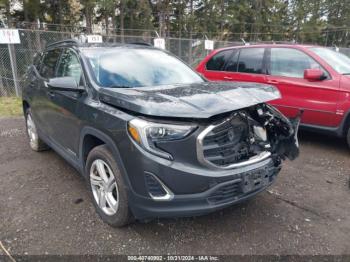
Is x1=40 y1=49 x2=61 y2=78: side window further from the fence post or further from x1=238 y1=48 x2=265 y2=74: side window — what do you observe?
the fence post

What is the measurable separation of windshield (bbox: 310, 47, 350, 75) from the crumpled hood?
255 cm

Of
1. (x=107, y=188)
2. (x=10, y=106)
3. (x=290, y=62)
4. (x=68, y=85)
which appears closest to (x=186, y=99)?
(x=107, y=188)

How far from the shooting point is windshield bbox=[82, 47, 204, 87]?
3053 mm

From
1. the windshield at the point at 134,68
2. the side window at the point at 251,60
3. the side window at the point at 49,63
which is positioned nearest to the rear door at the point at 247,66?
the side window at the point at 251,60

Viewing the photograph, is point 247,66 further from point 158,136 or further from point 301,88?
point 158,136

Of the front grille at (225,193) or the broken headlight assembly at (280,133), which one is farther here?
the broken headlight assembly at (280,133)

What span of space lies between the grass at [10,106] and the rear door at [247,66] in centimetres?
561

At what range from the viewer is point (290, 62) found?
521 centimetres

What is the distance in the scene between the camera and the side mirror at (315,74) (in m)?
4.60

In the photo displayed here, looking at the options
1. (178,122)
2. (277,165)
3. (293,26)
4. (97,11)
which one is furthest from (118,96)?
(293,26)

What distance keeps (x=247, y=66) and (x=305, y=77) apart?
1343mm

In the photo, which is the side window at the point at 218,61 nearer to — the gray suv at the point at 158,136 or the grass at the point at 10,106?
the gray suv at the point at 158,136

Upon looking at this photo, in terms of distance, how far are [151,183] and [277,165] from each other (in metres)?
1.32

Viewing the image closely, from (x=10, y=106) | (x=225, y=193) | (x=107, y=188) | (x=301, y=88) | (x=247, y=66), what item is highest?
(x=247, y=66)
